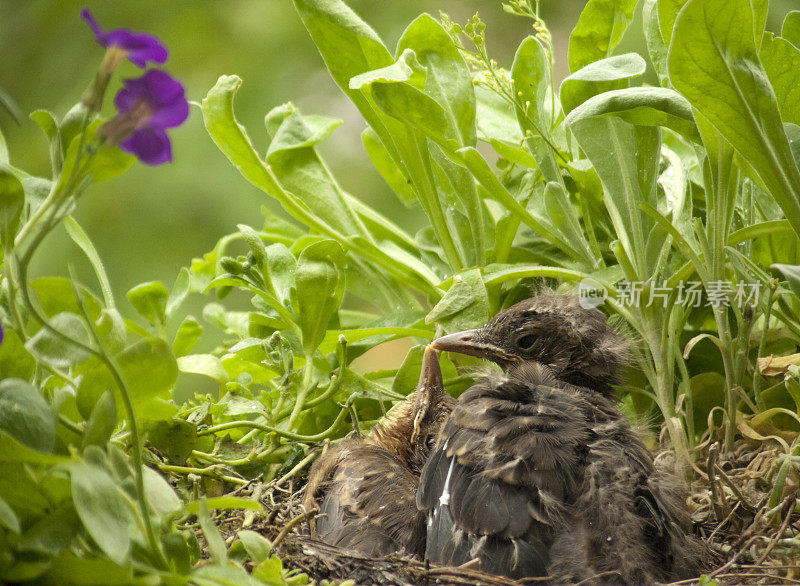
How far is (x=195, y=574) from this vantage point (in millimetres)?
470

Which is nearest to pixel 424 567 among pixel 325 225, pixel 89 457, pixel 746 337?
pixel 89 457

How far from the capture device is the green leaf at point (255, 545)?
21.5 inches

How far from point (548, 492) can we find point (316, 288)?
0.38 metres

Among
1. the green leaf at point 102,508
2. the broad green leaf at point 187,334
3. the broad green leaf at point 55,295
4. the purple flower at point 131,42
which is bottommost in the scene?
the broad green leaf at point 187,334

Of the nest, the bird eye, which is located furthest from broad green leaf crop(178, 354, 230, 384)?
the bird eye

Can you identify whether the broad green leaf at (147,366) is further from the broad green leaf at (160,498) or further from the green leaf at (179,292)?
the green leaf at (179,292)

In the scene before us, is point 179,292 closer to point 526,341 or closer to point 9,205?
point 526,341

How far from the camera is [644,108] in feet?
2.85

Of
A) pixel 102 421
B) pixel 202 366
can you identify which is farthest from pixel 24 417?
pixel 202 366

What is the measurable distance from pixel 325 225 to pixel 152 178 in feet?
4.07

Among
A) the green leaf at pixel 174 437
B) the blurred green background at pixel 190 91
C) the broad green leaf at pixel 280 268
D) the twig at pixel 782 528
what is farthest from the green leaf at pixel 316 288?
the blurred green background at pixel 190 91

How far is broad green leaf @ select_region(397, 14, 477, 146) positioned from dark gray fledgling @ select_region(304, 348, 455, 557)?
34 centimetres

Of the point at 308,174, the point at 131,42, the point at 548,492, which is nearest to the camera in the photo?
the point at 131,42

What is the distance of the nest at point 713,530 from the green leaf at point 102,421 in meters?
0.26
